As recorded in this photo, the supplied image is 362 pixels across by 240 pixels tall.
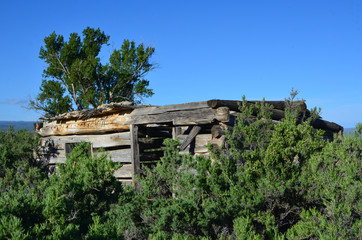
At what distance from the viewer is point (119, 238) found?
10.5ft

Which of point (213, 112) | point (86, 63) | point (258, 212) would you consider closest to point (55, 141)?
point (213, 112)

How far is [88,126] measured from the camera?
1114 cm

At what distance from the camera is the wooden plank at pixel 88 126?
33.1ft

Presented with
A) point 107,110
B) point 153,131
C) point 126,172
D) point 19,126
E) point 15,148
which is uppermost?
point 19,126

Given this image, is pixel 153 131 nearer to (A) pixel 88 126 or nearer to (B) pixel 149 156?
(B) pixel 149 156

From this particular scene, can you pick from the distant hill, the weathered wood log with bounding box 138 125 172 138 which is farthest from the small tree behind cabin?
the weathered wood log with bounding box 138 125 172 138

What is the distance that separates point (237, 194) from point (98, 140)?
287 inches

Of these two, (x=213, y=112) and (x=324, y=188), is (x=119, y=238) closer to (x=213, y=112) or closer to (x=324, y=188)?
(x=324, y=188)

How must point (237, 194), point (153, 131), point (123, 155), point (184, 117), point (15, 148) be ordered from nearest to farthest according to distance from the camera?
1. point (237, 194)
2. point (184, 117)
3. point (123, 155)
4. point (153, 131)
5. point (15, 148)

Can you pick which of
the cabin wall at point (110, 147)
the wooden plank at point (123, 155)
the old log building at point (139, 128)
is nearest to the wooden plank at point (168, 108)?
the old log building at point (139, 128)

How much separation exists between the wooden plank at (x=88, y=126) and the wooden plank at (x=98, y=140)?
14cm

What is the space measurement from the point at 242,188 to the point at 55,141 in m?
9.66

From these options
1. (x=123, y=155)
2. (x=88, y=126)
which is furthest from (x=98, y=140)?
(x=123, y=155)

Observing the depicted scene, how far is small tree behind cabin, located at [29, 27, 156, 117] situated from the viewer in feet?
68.1
